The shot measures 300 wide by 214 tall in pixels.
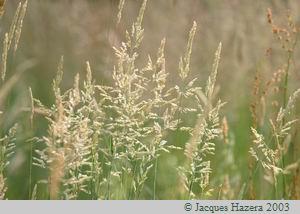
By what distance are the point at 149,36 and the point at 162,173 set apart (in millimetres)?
884

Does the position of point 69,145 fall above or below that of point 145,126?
below

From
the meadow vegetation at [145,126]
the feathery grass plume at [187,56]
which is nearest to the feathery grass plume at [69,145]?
the meadow vegetation at [145,126]

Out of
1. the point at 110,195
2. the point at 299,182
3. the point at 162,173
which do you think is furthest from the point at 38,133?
the point at 299,182

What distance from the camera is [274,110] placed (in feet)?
9.43

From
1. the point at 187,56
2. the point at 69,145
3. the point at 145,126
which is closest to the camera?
the point at 69,145

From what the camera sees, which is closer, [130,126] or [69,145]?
[69,145]

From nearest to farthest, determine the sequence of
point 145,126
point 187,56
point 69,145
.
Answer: point 69,145
point 187,56
point 145,126

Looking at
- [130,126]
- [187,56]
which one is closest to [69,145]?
[130,126]

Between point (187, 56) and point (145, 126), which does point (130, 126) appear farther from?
point (145, 126)

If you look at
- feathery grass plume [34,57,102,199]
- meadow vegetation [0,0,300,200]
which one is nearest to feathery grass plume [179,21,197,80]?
meadow vegetation [0,0,300,200]

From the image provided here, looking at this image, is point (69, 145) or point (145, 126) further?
point (145, 126)

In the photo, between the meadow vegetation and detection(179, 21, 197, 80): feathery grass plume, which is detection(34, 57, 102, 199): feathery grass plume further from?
detection(179, 21, 197, 80): feathery grass plume
